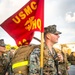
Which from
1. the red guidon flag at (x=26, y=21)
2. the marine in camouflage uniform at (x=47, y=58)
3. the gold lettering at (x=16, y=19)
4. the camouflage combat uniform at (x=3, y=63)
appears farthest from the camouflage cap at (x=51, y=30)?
the camouflage combat uniform at (x=3, y=63)

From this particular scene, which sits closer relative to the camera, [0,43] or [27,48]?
[27,48]

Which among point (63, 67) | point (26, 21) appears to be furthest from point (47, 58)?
point (26, 21)

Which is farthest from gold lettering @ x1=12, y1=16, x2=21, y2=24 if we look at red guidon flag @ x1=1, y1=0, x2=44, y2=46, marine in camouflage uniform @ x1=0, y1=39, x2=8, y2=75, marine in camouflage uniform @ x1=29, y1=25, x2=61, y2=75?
marine in camouflage uniform @ x1=0, y1=39, x2=8, y2=75

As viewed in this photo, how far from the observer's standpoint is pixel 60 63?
7.46 m

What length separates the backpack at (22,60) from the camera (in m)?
6.95

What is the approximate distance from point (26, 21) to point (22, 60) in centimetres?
83

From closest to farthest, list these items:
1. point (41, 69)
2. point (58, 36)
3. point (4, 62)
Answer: point (41, 69), point (58, 36), point (4, 62)

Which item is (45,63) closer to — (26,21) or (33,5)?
(26,21)

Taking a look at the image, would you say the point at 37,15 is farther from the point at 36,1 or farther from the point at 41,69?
the point at 41,69

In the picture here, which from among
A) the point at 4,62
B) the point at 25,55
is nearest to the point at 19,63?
the point at 25,55

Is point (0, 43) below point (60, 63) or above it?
above

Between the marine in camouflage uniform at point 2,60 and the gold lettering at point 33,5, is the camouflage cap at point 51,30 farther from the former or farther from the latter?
the marine in camouflage uniform at point 2,60

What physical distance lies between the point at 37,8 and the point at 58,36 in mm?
737

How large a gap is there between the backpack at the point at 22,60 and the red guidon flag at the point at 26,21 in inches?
8.8
